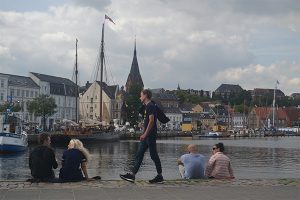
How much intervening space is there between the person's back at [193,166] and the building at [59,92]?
411 ft

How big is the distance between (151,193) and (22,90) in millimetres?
124212

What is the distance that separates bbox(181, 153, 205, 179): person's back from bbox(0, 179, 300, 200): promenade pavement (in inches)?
51.7

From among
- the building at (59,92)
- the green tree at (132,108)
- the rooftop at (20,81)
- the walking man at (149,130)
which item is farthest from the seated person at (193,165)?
the green tree at (132,108)

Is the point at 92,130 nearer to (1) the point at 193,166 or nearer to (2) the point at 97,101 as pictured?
(2) the point at 97,101

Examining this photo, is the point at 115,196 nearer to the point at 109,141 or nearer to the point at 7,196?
the point at 7,196

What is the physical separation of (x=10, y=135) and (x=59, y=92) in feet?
308

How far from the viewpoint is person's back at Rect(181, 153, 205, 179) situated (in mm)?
15898

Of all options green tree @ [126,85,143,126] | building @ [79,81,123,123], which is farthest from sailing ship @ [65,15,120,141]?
building @ [79,81,123,123]

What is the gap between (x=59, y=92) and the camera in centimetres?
15062

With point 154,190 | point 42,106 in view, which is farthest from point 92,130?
point 154,190

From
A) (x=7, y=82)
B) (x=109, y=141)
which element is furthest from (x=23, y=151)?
(x=7, y=82)

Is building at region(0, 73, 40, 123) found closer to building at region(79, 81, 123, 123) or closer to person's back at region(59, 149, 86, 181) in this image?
building at region(79, 81, 123, 123)

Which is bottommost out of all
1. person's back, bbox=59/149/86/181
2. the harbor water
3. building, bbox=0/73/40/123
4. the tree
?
the harbor water

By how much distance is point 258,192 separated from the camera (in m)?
12.5
